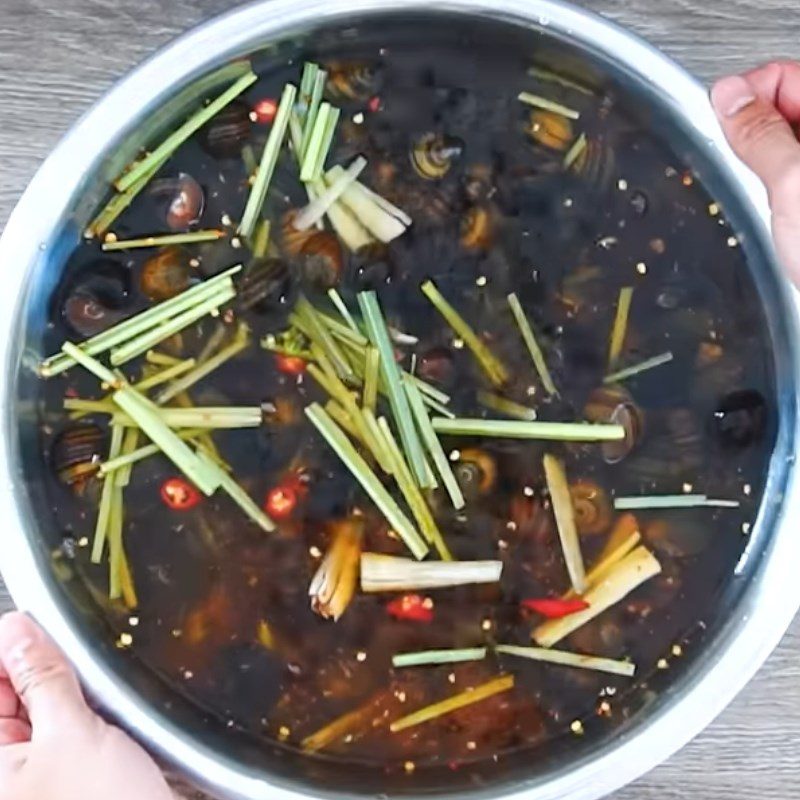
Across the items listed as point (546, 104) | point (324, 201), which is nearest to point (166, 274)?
point (324, 201)

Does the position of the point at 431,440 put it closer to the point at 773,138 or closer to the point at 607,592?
the point at 607,592

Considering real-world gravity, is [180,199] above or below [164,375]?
above

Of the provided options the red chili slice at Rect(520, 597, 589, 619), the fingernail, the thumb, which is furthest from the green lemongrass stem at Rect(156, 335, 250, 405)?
the fingernail

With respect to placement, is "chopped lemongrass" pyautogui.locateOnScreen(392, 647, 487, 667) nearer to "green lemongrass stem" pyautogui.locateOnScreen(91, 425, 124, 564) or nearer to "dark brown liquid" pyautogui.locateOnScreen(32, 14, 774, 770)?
"dark brown liquid" pyautogui.locateOnScreen(32, 14, 774, 770)

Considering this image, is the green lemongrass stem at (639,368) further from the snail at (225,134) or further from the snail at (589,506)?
the snail at (225,134)

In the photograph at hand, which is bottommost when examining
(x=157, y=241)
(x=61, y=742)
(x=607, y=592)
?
(x=61, y=742)
